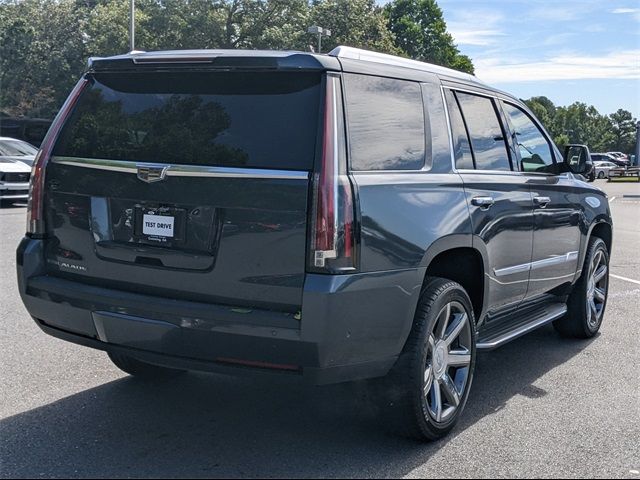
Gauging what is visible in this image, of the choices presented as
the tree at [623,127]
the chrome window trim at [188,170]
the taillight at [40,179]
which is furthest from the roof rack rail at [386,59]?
the tree at [623,127]

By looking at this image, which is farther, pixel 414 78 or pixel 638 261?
pixel 638 261

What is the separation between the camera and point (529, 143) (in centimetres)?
561

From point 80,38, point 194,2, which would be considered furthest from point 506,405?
point 80,38

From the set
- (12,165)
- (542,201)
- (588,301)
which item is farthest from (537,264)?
(12,165)

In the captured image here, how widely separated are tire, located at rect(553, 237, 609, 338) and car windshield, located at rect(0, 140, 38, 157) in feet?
49.9

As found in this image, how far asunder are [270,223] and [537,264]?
8.34 feet

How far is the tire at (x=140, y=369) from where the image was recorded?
478 cm

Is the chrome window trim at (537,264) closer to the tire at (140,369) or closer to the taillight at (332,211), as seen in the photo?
the taillight at (332,211)

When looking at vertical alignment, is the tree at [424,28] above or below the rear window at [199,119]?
above

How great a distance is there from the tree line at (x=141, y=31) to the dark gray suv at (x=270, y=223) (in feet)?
130

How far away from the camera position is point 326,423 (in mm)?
4250

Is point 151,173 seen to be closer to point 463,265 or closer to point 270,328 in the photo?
point 270,328

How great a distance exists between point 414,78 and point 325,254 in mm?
1344

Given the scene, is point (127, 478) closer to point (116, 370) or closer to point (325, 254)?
point (325, 254)
